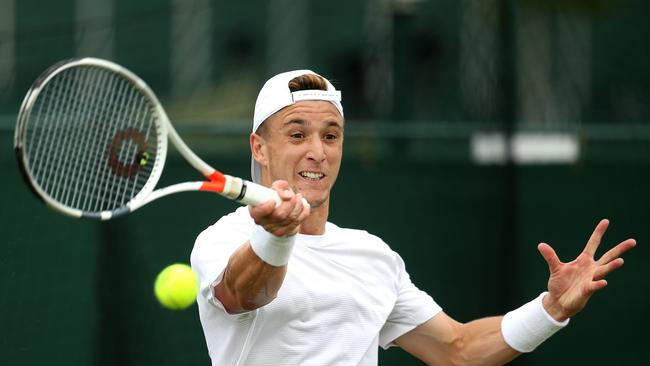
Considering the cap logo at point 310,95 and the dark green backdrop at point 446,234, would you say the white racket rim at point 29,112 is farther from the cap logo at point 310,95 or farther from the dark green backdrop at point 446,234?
the dark green backdrop at point 446,234

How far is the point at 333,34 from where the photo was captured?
1596cm

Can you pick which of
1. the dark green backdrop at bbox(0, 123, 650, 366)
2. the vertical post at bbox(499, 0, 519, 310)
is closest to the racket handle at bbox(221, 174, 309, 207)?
the dark green backdrop at bbox(0, 123, 650, 366)

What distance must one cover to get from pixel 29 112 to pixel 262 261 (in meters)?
0.69

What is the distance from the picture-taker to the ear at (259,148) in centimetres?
362

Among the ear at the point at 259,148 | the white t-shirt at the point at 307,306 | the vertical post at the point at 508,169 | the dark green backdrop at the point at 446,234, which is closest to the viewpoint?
the white t-shirt at the point at 307,306

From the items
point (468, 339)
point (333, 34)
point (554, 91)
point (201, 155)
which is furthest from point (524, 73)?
point (333, 34)

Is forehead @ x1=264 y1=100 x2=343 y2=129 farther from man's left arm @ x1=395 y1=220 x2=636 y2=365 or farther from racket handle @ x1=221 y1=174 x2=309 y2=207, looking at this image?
man's left arm @ x1=395 y1=220 x2=636 y2=365

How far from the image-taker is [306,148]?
3.52m

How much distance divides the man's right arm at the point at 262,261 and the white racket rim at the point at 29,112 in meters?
0.31

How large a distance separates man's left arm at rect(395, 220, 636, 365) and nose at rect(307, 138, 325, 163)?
71 cm

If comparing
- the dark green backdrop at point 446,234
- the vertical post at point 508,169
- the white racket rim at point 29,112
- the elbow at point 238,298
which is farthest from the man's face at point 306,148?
the vertical post at point 508,169

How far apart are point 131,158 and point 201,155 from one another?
6.80 feet

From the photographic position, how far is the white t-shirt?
339 cm

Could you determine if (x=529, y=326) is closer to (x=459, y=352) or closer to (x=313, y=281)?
(x=459, y=352)
